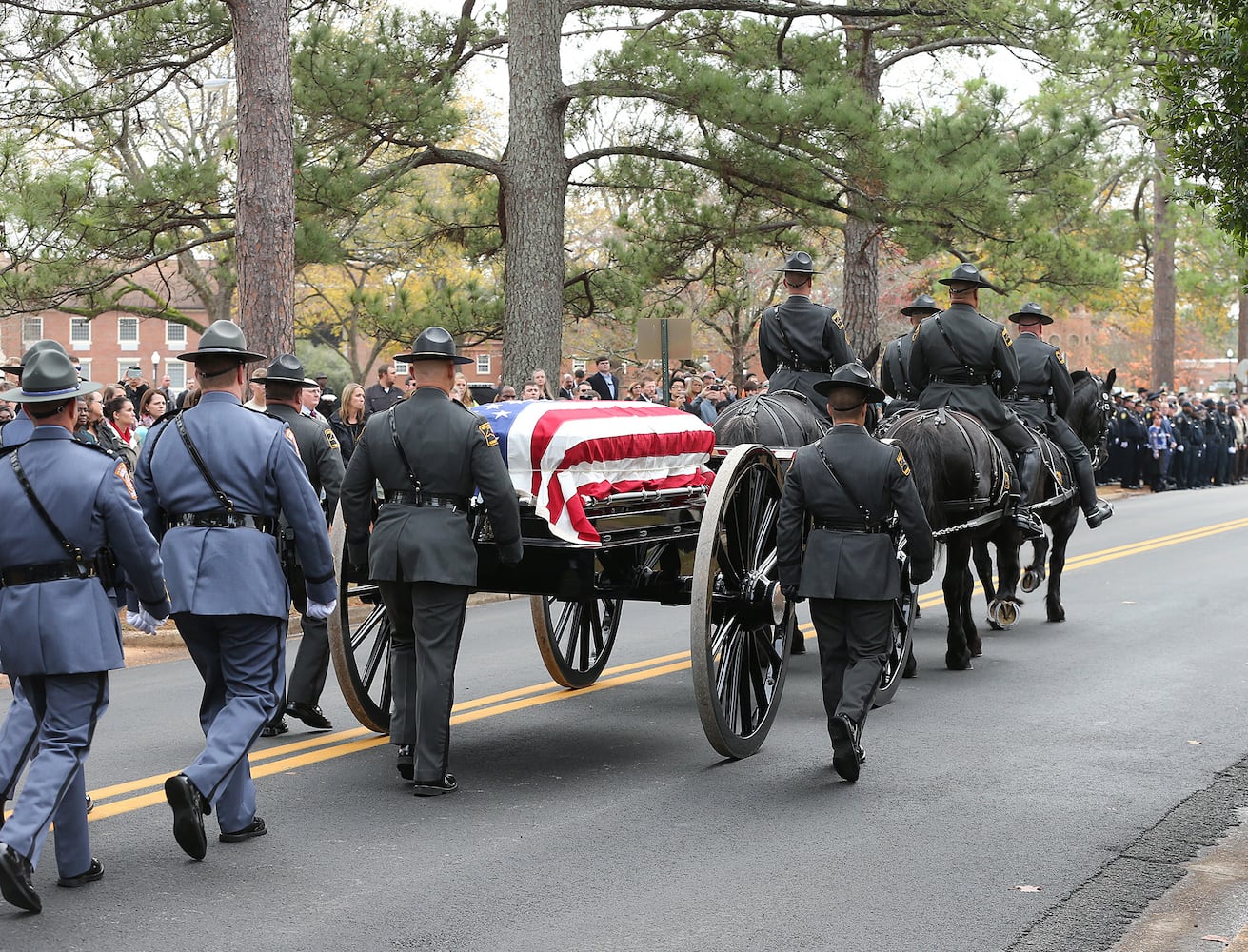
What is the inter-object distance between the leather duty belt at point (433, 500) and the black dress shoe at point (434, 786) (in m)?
1.25

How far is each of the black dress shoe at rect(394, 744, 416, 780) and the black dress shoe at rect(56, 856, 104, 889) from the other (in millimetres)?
1652

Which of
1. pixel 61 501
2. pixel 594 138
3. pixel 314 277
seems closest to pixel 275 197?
pixel 61 501

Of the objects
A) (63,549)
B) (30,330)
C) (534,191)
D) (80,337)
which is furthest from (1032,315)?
(80,337)

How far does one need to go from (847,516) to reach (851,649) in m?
0.67

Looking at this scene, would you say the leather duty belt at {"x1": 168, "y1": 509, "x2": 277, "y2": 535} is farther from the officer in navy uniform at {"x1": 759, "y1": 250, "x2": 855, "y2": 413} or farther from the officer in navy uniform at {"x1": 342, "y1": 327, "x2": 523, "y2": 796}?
the officer in navy uniform at {"x1": 759, "y1": 250, "x2": 855, "y2": 413}

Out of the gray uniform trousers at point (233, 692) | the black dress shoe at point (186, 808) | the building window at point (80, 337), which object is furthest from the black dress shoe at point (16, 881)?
the building window at point (80, 337)

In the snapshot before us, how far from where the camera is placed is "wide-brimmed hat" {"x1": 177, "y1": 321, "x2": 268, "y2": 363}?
6.03 m

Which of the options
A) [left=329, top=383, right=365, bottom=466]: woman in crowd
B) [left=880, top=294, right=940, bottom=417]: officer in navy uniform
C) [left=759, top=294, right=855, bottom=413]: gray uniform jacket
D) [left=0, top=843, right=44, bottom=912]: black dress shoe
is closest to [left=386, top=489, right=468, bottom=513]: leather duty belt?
[left=0, top=843, right=44, bottom=912]: black dress shoe

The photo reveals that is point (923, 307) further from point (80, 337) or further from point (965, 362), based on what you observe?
point (80, 337)

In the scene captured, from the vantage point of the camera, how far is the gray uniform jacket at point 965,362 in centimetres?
1058

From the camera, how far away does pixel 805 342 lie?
10117mm

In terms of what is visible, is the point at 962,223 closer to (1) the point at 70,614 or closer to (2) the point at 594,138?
(2) the point at 594,138

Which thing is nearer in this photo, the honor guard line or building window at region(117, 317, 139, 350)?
the honor guard line

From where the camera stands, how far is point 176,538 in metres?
6.01
